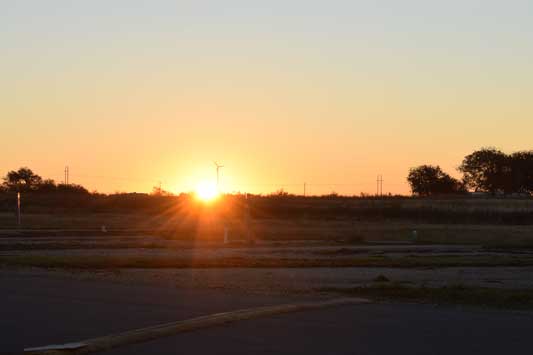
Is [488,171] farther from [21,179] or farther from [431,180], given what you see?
[21,179]

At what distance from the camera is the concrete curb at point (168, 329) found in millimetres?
13266

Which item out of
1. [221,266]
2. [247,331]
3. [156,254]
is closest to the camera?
[247,331]

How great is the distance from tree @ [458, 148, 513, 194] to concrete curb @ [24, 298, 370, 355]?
17090 cm

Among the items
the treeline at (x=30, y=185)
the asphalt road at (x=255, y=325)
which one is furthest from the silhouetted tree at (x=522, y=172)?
the asphalt road at (x=255, y=325)

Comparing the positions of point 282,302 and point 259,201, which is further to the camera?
point 259,201

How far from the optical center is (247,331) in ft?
50.5

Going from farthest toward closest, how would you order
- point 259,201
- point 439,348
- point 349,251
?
point 259,201, point 349,251, point 439,348

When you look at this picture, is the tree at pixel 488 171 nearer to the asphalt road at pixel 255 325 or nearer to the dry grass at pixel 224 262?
the dry grass at pixel 224 262

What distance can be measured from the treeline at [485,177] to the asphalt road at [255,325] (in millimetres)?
164871

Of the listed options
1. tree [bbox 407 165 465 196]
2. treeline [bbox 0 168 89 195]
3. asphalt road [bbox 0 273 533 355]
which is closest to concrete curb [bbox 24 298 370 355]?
asphalt road [bbox 0 273 533 355]

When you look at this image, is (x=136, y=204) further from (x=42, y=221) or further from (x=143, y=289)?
(x=143, y=289)

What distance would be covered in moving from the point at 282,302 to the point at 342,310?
69.0 inches

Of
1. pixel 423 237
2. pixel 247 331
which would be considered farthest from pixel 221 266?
pixel 423 237

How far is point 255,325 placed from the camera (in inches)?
634
